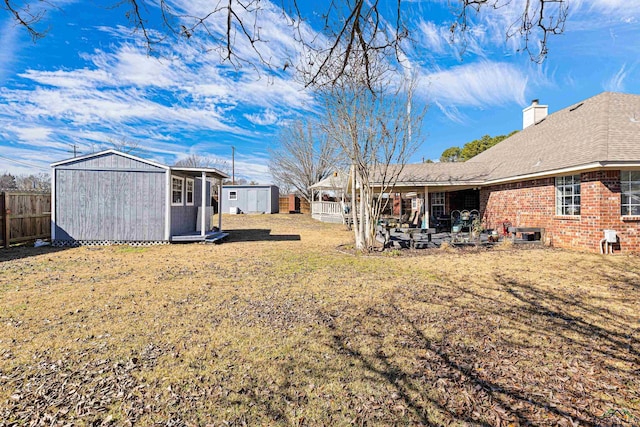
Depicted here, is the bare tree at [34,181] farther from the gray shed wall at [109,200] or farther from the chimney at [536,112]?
the chimney at [536,112]

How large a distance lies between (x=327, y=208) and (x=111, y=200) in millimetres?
15539

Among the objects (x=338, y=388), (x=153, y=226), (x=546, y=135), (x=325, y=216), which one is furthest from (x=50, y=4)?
(x=325, y=216)

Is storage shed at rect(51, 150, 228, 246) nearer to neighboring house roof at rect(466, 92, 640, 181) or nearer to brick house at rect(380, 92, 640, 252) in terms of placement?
brick house at rect(380, 92, 640, 252)

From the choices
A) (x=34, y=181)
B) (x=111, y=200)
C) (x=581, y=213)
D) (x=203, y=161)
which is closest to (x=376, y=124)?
(x=581, y=213)

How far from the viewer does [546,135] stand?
1323 cm

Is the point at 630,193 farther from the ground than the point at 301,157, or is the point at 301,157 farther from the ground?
the point at 301,157

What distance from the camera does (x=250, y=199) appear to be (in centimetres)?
2966

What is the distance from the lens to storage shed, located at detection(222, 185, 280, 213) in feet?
97.0

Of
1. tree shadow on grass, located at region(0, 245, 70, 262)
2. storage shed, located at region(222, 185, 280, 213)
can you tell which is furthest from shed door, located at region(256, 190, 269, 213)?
tree shadow on grass, located at region(0, 245, 70, 262)

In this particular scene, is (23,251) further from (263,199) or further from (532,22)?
(263,199)

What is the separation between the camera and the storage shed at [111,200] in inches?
438

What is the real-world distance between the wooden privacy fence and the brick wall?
17.7 meters

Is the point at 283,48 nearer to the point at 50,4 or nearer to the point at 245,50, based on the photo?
the point at 245,50

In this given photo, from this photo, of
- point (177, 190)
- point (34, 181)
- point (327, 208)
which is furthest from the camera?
point (34, 181)
